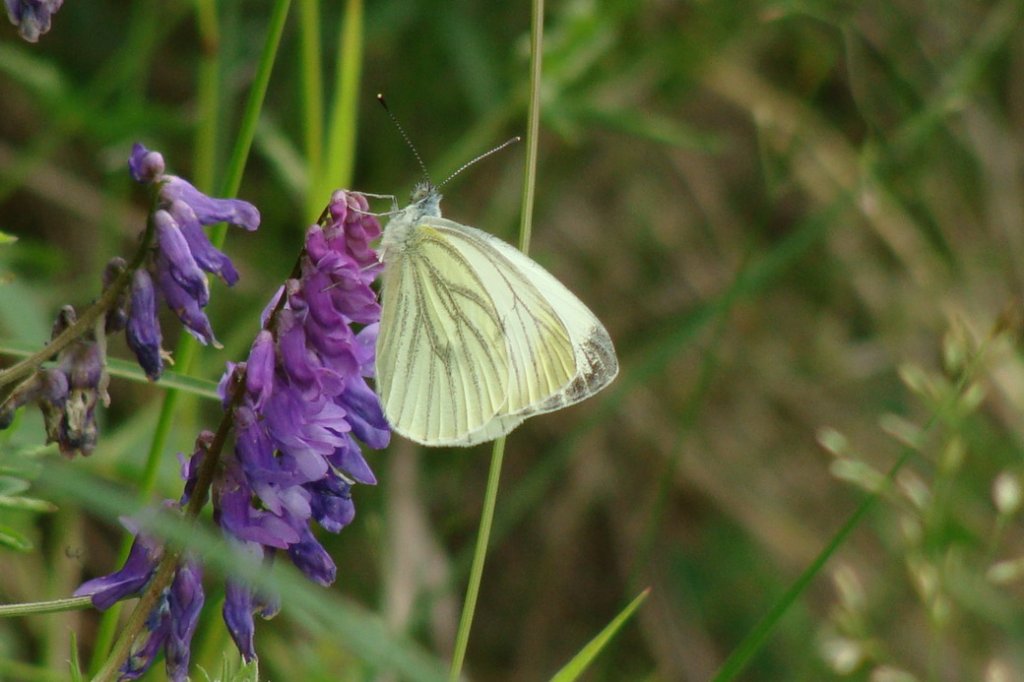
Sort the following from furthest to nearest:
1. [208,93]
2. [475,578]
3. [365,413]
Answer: [208,93]
[475,578]
[365,413]

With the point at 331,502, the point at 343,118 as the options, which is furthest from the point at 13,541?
the point at 343,118

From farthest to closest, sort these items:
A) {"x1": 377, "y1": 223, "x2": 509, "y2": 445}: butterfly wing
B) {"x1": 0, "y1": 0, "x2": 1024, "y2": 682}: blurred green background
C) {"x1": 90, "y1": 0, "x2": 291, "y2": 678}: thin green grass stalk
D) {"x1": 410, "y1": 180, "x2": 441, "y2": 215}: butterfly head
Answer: {"x1": 0, "y1": 0, "x2": 1024, "y2": 682}: blurred green background
{"x1": 410, "y1": 180, "x2": 441, "y2": 215}: butterfly head
{"x1": 377, "y1": 223, "x2": 509, "y2": 445}: butterfly wing
{"x1": 90, "y1": 0, "x2": 291, "y2": 678}: thin green grass stalk

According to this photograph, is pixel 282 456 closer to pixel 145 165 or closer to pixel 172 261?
pixel 172 261

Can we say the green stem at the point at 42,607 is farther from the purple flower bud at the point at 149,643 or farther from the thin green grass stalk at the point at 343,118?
the thin green grass stalk at the point at 343,118

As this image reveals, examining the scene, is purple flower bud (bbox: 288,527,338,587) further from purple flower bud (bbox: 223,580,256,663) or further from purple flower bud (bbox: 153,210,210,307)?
purple flower bud (bbox: 153,210,210,307)

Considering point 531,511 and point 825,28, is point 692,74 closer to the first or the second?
point 825,28

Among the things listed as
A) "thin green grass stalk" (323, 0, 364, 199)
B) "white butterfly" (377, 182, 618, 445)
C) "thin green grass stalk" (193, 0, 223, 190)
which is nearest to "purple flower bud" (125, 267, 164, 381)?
"white butterfly" (377, 182, 618, 445)
